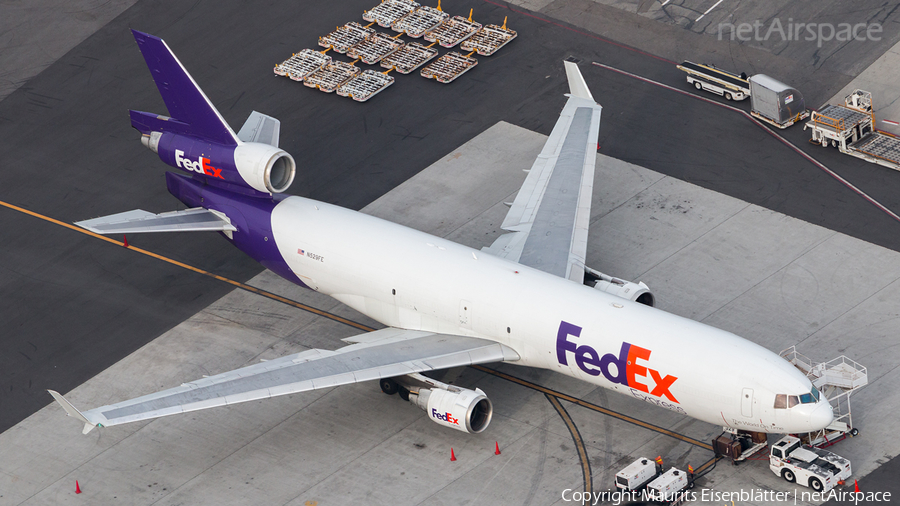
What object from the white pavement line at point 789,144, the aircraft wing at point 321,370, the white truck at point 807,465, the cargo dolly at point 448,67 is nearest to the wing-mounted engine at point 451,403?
the aircraft wing at point 321,370

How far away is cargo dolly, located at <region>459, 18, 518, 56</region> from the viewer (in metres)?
68.3

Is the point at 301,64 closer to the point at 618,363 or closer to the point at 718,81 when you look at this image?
the point at 718,81

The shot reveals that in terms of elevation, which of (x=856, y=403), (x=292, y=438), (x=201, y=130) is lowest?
(x=292, y=438)

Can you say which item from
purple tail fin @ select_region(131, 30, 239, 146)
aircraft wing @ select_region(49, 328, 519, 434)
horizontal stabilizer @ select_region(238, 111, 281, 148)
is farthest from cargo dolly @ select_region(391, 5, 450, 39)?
aircraft wing @ select_region(49, 328, 519, 434)

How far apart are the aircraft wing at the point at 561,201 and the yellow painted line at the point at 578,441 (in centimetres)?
499

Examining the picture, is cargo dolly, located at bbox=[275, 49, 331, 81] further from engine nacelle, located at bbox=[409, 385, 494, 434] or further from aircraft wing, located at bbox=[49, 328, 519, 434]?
engine nacelle, located at bbox=[409, 385, 494, 434]

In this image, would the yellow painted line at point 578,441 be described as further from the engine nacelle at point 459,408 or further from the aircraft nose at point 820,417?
the aircraft nose at point 820,417

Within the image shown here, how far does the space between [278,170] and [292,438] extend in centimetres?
1148

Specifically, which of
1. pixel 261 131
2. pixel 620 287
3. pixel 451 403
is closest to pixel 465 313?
pixel 451 403

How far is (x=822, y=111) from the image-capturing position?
61.4 meters

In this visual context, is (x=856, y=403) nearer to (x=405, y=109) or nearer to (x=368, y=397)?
(x=368, y=397)

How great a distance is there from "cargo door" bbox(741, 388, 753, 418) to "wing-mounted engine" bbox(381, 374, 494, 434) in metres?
8.96

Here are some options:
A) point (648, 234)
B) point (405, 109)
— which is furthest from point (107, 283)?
point (648, 234)

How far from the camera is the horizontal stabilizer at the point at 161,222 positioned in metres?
50.0
